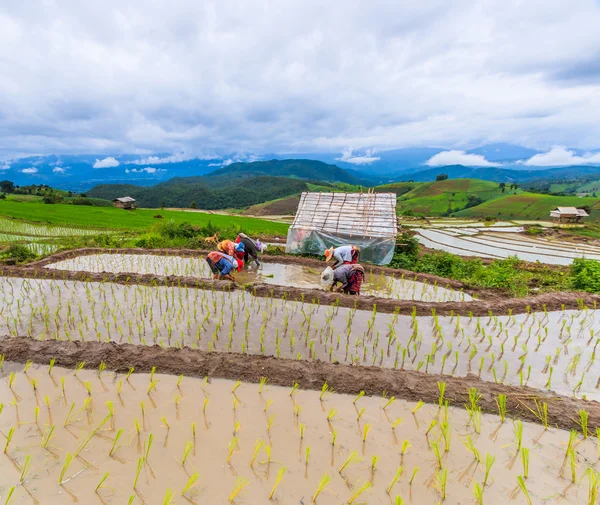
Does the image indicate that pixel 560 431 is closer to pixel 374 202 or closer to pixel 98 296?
pixel 98 296

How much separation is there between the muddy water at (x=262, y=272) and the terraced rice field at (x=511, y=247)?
28.0ft

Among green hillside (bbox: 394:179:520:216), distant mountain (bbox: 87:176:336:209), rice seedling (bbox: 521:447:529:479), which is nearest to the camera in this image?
rice seedling (bbox: 521:447:529:479)

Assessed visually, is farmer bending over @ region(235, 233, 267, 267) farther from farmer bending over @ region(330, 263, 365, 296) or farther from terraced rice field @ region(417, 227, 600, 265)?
terraced rice field @ region(417, 227, 600, 265)

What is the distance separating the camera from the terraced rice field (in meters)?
15.5

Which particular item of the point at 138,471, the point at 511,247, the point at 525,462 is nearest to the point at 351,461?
the point at 525,462

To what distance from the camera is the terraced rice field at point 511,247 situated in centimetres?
1554

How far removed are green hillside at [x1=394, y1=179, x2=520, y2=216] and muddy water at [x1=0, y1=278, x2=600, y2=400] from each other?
5094cm

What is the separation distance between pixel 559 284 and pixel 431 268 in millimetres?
3407

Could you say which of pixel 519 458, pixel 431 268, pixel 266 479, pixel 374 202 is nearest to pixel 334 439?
pixel 266 479

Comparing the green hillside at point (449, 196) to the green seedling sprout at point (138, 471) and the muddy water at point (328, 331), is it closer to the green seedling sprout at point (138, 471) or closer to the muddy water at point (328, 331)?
the muddy water at point (328, 331)

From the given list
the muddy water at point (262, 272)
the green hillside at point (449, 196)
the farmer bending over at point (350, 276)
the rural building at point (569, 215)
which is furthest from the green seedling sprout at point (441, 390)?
the green hillside at point (449, 196)

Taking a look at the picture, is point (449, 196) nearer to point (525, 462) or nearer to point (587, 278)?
point (587, 278)

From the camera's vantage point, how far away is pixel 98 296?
21.8 ft

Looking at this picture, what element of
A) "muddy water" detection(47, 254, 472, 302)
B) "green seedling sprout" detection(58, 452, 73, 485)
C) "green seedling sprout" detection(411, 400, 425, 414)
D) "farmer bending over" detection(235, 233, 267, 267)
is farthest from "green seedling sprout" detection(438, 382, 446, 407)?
"farmer bending over" detection(235, 233, 267, 267)
